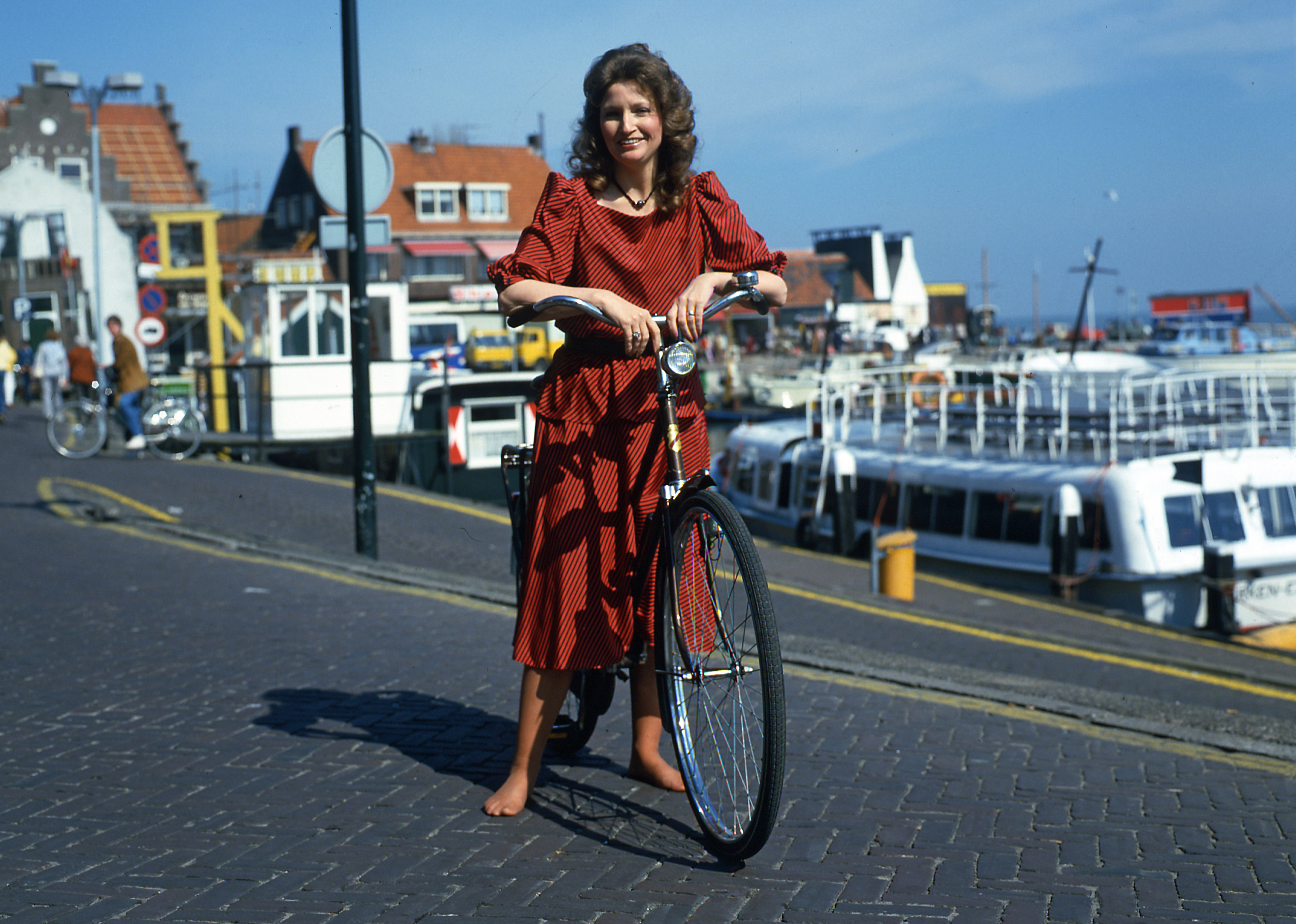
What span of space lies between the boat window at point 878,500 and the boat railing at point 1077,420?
89cm

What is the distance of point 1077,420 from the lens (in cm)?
2267

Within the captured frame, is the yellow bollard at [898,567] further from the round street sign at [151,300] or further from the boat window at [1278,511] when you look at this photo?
the round street sign at [151,300]

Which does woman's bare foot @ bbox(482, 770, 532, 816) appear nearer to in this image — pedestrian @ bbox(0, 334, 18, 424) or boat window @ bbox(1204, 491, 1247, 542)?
boat window @ bbox(1204, 491, 1247, 542)

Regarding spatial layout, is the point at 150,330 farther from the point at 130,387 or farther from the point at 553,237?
the point at 553,237

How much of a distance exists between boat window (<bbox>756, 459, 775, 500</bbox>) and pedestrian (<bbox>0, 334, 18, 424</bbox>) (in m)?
15.8

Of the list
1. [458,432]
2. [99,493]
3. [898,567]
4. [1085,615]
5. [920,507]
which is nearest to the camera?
[99,493]

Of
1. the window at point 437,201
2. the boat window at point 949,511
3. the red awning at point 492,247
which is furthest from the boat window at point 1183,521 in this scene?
the window at point 437,201

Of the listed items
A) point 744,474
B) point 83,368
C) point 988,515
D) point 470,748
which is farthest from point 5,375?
point 470,748

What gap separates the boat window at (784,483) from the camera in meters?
24.2

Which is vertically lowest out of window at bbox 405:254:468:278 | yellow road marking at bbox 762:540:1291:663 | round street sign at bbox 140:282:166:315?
yellow road marking at bbox 762:540:1291:663

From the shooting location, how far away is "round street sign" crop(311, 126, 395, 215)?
10734 mm

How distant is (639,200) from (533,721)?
4.74ft

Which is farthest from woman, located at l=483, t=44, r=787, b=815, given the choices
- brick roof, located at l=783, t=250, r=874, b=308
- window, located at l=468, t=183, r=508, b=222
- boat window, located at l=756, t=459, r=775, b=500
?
brick roof, located at l=783, t=250, r=874, b=308

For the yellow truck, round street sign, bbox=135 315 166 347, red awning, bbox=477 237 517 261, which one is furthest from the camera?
red awning, bbox=477 237 517 261
